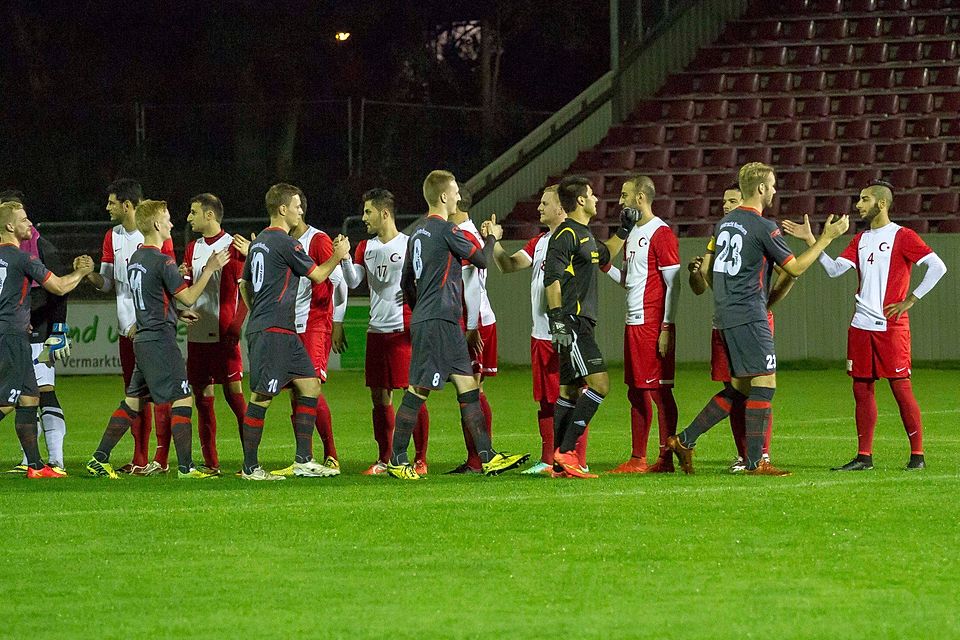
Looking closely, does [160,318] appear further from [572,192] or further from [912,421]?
[912,421]

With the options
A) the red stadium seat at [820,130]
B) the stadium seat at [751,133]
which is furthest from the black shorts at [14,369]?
the red stadium seat at [820,130]

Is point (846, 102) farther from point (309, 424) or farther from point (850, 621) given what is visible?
point (850, 621)

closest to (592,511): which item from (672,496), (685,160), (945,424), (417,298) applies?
(672,496)

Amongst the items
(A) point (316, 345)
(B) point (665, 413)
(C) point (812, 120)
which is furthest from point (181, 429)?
(C) point (812, 120)

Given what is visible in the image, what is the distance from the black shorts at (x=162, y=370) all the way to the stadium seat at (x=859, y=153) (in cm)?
1766

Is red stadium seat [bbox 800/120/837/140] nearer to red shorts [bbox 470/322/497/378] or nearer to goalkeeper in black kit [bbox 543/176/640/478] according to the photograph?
red shorts [bbox 470/322/497/378]

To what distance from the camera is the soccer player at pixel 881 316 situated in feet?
33.0

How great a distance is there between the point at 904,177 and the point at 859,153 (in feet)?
3.13

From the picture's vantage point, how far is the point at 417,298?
9852mm

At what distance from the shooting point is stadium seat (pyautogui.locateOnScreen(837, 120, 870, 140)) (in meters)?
25.8

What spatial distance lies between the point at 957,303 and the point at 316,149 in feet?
40.2

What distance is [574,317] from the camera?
31.2ft

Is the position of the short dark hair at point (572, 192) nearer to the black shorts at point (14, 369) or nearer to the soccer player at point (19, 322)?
the soccer player at point (19, 322)

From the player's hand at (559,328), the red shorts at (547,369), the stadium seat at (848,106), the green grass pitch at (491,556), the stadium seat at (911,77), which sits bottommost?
the green grass pitch at (491,556)
